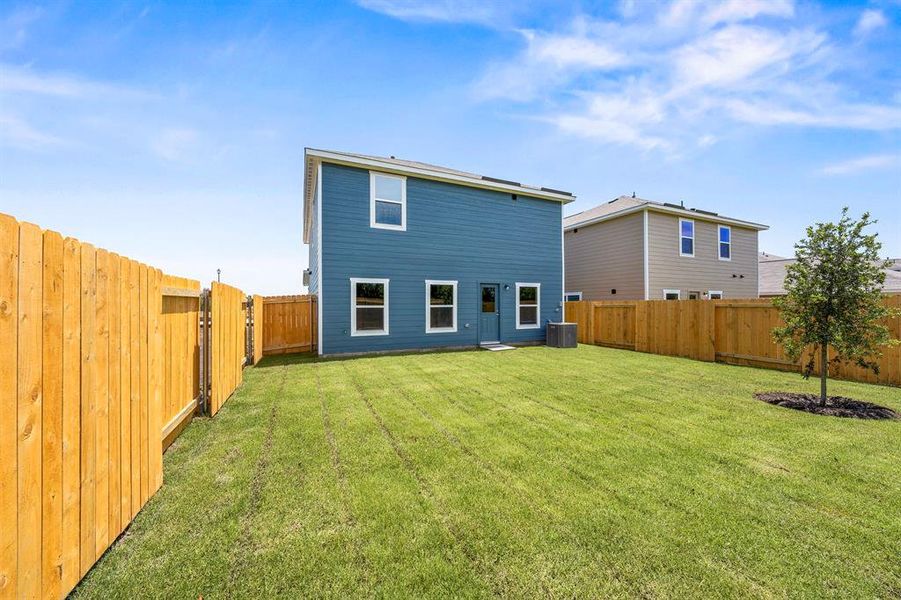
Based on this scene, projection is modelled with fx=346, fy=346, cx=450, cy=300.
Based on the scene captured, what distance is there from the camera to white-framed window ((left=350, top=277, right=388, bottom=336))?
10.1m

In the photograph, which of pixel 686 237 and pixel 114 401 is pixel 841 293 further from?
pixel 686 237

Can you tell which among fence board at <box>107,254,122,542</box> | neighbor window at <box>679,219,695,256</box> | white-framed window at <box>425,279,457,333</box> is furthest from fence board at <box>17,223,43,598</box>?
neighbor window at <box>679,219,695,256</box>

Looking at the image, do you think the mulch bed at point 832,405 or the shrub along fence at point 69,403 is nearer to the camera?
the shrub along fence at point 69,403

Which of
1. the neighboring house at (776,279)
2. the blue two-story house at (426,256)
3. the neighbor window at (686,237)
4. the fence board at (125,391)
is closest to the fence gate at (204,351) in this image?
the fence board at (125,391)

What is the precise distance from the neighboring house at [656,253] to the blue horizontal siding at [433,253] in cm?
373

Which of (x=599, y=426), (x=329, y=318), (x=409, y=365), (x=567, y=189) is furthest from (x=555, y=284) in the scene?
(x=599, y=426)

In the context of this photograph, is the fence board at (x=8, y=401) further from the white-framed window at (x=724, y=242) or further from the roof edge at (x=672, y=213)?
the white-framed window at (x=724, y=242)

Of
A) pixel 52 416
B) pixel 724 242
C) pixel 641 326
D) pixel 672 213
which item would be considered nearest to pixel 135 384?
pixel 52 416

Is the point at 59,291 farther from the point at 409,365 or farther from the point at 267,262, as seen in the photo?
the point at 267,262

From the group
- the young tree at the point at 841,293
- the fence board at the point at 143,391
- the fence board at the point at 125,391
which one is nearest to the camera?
the fence board at the point at 125,391

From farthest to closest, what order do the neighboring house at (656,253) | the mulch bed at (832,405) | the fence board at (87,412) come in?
the neighboring house at (656,253), the mulch bed at (832,405), the fence board at (87,412)

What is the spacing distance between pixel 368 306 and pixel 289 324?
2.91m

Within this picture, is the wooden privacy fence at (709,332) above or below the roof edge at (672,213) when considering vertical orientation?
below

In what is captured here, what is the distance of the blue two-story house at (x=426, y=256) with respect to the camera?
9906mm
